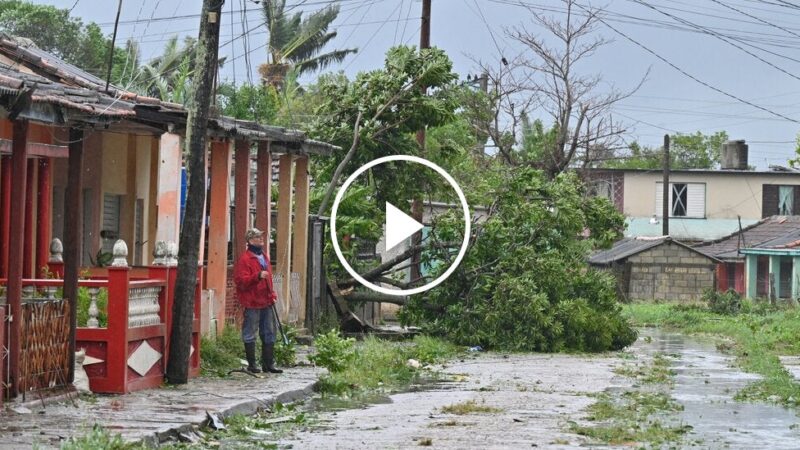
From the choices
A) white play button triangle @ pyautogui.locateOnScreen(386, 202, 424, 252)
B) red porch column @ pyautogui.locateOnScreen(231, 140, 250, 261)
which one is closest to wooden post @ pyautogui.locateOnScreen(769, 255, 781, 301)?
white play button triangle @ pyautogui.locateOnScreen(386, 202, 424, 252)

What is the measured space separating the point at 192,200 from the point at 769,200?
191 ft

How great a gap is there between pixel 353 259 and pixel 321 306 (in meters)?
1.96

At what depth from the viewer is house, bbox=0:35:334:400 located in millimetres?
14367

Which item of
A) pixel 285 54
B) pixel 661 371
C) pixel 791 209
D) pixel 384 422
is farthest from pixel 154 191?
pixel 791 209

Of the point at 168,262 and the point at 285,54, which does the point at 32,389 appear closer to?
the point at 168,262

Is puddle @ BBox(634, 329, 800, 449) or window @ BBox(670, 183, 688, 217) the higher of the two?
window @ BBox(670, 183, 688, 217)

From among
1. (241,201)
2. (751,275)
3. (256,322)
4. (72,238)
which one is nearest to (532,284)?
(241,201)

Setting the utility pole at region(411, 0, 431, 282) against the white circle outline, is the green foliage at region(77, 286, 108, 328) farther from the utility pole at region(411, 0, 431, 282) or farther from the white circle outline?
the utility pole at region(411, 0, 431, 282)

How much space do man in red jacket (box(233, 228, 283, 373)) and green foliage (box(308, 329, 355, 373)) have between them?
1.28 metres

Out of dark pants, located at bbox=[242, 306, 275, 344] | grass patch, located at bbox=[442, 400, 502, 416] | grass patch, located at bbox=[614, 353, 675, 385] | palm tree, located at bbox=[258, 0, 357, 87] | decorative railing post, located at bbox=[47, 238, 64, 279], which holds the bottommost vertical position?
grass patch, located at bbox=[614, 353, 675, 385]

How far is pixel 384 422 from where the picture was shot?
15.1m

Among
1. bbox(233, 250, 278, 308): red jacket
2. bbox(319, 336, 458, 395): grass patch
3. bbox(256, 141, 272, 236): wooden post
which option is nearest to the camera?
bbox(319, 336, 458, 395): grass patch

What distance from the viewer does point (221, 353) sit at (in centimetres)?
2048

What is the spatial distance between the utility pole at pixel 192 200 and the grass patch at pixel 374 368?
2.21 metres
